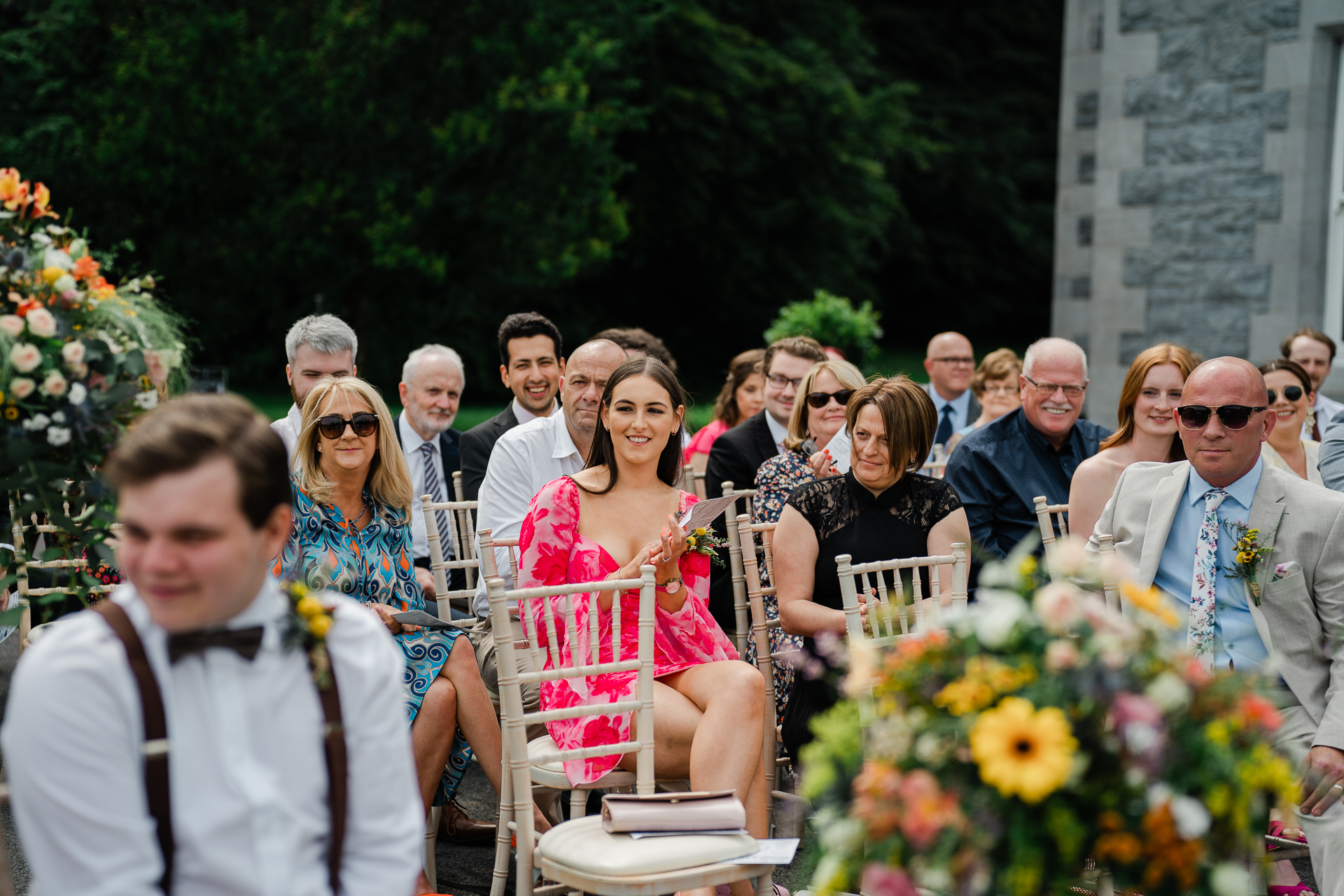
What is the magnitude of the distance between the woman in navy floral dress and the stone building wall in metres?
4.22

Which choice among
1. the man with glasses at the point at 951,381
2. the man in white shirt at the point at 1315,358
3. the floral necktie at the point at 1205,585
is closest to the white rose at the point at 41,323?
the floral necktie at the point at 1205,585

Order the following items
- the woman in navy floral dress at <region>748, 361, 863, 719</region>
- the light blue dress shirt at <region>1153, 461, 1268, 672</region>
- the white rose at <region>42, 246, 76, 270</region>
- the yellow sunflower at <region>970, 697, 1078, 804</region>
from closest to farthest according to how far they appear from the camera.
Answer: the yellow sunflower at <region>970, 697, 1078, 804</region> < the white rose at <region>42, 246, 76, 270</region> < the light blue dress shirt at <region>1153, 461, 1268, 672</region> < the woman in navy floral dress at <region>748, 361, 863, 719</region>

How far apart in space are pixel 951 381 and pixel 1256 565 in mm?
4587

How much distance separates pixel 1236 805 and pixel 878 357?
23.1 m

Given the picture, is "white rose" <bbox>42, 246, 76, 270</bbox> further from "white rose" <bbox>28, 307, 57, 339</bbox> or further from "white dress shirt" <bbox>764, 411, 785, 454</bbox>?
"white dress shirt" <bbox>764, 411, 785, 454</bbox>

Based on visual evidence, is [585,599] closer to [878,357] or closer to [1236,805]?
[1236,805]

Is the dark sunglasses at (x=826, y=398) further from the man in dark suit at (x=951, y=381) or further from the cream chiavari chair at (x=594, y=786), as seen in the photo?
the man in dark suit at (x=951, y=381)

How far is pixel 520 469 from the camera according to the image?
4961 millimetres

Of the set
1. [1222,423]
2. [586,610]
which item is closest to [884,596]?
[586,610]

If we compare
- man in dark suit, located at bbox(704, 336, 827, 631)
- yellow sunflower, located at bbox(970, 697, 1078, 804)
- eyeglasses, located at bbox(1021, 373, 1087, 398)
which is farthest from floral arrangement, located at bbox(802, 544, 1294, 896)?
man in dark suit, located at bbox(704, 336, 827, 631)

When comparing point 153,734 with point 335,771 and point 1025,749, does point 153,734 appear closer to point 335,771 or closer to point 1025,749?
point 335,771

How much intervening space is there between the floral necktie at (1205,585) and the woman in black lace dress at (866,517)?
763mm

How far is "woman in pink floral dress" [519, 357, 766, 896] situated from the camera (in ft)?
11.5

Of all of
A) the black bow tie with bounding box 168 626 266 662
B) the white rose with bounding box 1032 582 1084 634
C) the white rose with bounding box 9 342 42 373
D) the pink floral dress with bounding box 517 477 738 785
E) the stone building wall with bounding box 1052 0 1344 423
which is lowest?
the pink floral dress with bounding box 517 477 738 785
